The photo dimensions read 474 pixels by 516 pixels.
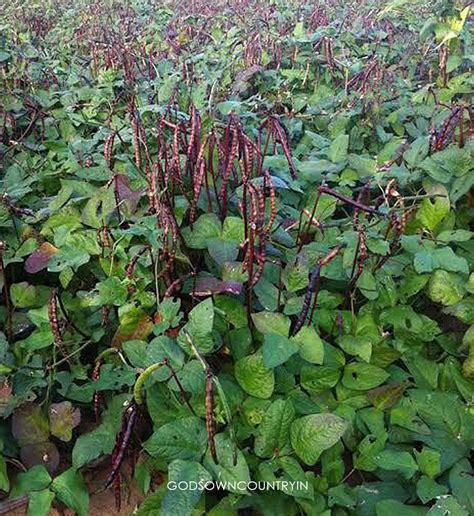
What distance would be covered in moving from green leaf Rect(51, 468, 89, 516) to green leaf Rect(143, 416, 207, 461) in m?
0.20

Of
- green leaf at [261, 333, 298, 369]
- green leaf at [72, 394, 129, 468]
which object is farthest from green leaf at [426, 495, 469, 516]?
green leaf at [72, 394, 129, 468]

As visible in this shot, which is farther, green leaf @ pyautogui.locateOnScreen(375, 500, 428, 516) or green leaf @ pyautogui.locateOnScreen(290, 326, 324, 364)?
green leaf @ pyautogui.locateOnScreen(290, 326, 324, 364)

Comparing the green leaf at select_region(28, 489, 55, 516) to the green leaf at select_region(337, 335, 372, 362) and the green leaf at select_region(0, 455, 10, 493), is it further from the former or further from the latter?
the green leaf at select_region(337, 335, 372, 362)

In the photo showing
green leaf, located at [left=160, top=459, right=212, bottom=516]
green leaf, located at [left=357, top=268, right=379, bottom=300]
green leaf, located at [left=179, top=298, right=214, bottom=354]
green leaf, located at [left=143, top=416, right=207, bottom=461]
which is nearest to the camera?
green leaf, located at [left=160, top=459, right=212, bottom=516]

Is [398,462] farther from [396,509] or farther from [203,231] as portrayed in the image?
[203,231]

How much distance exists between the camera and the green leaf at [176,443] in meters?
1.35

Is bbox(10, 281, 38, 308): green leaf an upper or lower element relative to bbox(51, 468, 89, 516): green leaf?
upper

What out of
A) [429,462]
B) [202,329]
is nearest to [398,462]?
[429,462]

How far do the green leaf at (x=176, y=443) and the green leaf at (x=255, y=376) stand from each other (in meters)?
0.18

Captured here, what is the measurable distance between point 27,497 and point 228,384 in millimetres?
544

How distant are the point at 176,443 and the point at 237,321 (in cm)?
40

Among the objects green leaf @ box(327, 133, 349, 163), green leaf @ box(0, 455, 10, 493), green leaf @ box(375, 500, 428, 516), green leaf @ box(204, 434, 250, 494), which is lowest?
green leaf @ box(375, 500, 428, 516)

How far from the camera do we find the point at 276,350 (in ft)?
4.75

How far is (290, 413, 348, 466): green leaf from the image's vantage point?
1387mm
